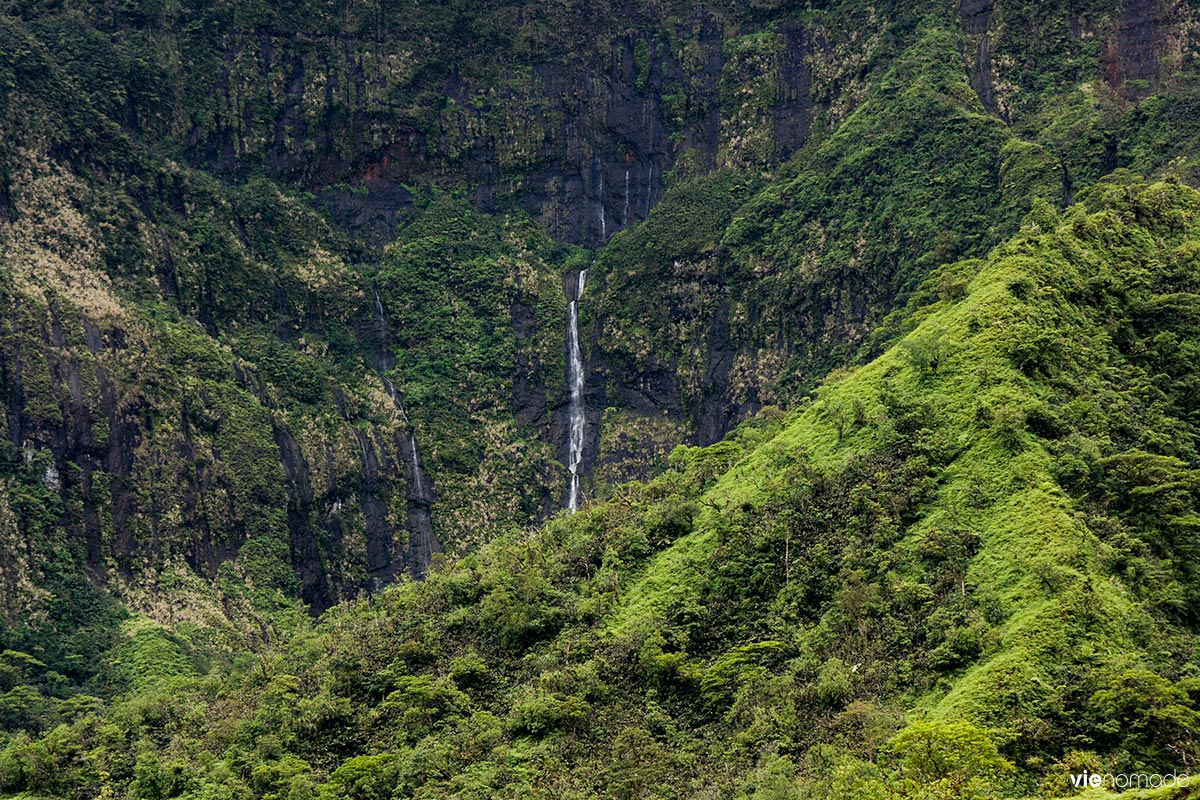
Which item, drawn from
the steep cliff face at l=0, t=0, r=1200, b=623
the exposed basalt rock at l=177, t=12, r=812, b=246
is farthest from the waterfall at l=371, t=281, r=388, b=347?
the exposed basalt rock at l=177, t=12, r=812, b=246

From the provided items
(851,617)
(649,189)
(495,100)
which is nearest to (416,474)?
(649,189)

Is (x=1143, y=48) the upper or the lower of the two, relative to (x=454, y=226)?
upper

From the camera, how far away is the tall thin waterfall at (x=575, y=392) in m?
86.9

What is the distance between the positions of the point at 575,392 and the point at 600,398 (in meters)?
1.87

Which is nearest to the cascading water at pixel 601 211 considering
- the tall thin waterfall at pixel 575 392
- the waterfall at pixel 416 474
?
the tall thin waterfall at pixel 575 392

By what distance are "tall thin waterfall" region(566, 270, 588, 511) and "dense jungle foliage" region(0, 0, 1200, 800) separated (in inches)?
27.6

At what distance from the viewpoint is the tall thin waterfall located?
285ft

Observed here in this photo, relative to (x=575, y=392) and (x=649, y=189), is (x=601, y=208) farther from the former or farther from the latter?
(x=575, y=392)

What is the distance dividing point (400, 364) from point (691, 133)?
2378 centimetres

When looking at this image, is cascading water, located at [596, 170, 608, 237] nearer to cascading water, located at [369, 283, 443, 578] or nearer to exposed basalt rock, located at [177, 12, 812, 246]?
exposed basalt rock, located at [177, 12, 812, 246]

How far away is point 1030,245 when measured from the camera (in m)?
45.8

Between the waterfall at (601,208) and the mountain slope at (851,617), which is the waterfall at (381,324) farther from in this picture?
the mountain slope at (851,617)

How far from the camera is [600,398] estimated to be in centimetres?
8888

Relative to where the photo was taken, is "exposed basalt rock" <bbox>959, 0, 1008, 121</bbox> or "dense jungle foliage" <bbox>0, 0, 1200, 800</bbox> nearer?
"dense jungle foliage" <bbox>0, 0, 1200, 800</bbox>
